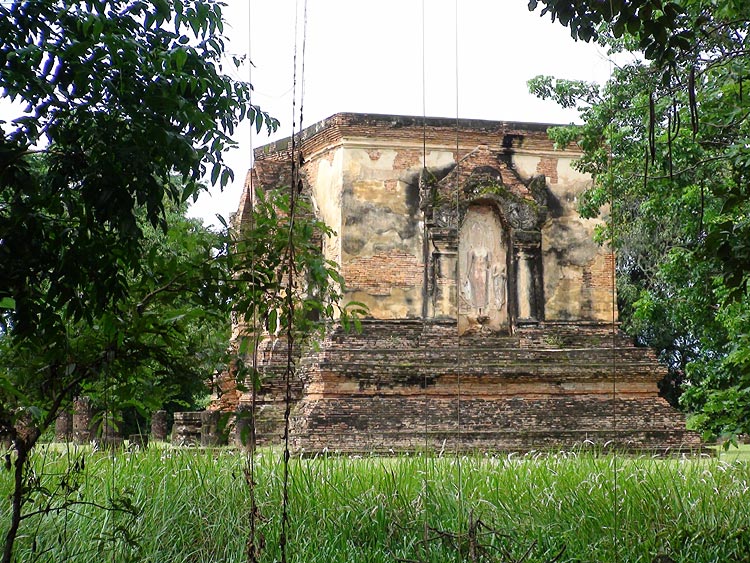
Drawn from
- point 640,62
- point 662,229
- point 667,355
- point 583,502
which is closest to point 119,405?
point 583,502

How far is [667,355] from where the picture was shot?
25.1 m

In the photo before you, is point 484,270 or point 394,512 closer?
point 394,512

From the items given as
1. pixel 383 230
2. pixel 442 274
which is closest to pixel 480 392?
pixel 442 274

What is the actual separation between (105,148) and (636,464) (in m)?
4.68

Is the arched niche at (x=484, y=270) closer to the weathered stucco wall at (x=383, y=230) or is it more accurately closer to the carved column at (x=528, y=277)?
the carved column at (x=528, y=277)

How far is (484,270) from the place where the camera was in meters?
15.2

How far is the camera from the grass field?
201 inches

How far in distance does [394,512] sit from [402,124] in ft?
31.6

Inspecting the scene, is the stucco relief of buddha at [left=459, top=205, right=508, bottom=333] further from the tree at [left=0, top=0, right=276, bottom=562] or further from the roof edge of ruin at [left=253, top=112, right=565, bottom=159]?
the tree at [left=0, top=0, right=276, bottom=562]

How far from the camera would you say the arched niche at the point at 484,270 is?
15.0m

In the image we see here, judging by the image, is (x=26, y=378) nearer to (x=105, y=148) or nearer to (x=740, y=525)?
(x=105, y=148)

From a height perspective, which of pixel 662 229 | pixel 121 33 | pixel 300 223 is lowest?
pixel 300 223

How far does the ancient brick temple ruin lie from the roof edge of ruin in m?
0.03

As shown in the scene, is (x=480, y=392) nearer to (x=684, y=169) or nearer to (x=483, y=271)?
(x=483, y=271)
